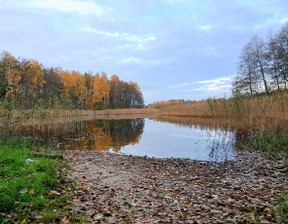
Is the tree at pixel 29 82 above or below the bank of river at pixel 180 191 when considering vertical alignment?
above

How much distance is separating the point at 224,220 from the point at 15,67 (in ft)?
22.0

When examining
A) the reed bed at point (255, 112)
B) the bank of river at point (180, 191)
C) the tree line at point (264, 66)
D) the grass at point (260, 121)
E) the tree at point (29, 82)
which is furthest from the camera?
the tree line at point (264, 66)

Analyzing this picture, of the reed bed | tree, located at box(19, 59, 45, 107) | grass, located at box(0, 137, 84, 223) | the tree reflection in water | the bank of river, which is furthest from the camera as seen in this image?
the tree reflection in water

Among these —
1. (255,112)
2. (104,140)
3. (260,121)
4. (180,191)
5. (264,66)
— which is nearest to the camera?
(180,191)

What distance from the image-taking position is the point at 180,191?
4.93 m

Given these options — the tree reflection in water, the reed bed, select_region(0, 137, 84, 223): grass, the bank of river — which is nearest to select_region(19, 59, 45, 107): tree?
select_region(0, 137, 84, 223): grass

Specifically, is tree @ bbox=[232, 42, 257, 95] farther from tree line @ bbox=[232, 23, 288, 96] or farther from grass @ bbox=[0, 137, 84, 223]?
grass @ bbox=[0, 137, 84, 223]

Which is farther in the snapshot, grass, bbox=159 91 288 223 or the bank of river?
grass, bbox=159 91 288 223

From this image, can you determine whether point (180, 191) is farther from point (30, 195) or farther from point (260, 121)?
point (260, 121)

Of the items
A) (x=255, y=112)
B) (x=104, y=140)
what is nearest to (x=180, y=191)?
(x=104, y=140)

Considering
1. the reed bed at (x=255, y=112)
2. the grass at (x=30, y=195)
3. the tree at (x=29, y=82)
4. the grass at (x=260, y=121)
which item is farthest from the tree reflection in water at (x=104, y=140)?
the reed bed at (x=255, y=112)

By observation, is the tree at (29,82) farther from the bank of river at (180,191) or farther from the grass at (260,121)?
the grass at (260,121)

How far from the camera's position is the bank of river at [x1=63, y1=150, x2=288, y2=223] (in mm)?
3559

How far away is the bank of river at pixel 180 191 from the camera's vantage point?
356cm
